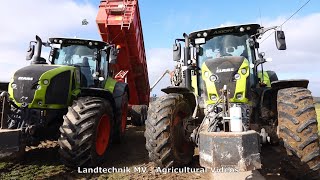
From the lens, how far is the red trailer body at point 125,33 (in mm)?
8484

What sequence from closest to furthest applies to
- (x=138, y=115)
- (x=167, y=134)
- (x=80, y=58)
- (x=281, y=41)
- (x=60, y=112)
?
1. (x=167, y=134)
2. (x=281, y=41)
3. (x=60, y=112)
4. (x=80, y=58)
5. (x=138, y=115)

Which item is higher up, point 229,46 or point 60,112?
point 229,46

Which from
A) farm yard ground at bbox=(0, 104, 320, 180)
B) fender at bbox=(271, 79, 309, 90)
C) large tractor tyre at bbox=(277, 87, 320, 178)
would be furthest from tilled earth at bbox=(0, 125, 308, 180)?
fender at bbox=(271, 79, 309, 90)

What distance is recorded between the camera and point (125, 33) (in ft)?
28.4

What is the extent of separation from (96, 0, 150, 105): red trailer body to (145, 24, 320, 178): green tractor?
2661 millimetres

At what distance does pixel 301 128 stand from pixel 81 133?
320 cm

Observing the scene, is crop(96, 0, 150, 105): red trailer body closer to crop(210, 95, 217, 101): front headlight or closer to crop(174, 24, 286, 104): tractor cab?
crop(174, 24, 286, 104): tractor cab

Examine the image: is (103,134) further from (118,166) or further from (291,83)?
(291,83)

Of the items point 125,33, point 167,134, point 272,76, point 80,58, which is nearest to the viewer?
point 167,134

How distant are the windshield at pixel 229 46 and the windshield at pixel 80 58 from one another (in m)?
2.71

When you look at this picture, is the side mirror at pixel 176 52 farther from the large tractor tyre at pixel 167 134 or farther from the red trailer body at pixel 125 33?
the red trailer body at pixel 125 33

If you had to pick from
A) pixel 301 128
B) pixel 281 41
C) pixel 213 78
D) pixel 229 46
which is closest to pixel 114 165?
pixel 213 78

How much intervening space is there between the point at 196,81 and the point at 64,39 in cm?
335

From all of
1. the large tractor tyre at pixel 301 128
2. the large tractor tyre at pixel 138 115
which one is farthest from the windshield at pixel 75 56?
the large tractor tyre at pixel 301 128
